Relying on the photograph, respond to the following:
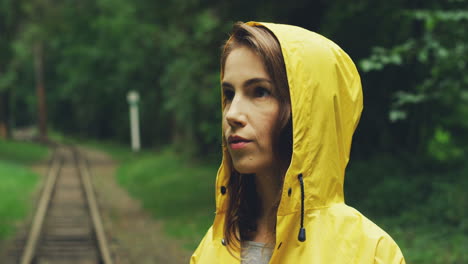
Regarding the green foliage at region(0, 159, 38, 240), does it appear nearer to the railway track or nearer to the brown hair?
the railway track

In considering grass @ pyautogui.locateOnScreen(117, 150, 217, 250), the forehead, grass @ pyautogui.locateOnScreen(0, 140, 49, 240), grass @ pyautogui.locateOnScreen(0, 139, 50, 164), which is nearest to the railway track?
grass @ pyautogui.locateOnScreen(0, 140, 49, 240)

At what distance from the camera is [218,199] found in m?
2.07

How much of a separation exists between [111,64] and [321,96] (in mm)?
38730

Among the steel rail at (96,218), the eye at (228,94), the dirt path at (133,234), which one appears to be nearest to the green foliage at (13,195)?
the steel rail at (96,218)

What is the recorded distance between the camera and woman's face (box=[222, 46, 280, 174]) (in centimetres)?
178

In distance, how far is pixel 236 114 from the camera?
1769 millimetres

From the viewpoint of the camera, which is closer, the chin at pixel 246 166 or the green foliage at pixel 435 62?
the chin at pixel 246 166

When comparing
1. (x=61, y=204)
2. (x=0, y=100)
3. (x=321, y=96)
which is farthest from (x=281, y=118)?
(x=0, y=100)

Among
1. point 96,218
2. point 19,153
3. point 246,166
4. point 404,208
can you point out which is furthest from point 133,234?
point 19,153

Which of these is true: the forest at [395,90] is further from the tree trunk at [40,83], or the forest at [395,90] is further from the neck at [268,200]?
the tree trunk at [40,83]

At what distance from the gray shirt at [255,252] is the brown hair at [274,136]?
0.10 ft

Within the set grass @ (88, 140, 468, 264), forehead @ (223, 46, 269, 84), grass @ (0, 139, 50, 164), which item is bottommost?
grass @ (0, 139, 50, 164)

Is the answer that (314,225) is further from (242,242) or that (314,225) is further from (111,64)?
(111,64)

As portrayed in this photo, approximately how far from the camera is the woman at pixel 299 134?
173 centimetres
